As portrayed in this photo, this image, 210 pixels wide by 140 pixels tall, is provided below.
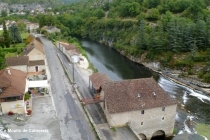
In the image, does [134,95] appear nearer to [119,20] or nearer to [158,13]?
[158,13]

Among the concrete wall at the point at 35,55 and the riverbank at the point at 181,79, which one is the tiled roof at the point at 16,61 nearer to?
the concrete wall at the point at 35,55

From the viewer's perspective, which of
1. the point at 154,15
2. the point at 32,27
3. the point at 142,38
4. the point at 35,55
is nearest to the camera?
the point at 35,55

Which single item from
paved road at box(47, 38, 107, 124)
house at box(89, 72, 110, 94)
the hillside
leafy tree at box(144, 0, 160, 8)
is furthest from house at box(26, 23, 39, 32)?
house at box(89, 72, 110, 94)

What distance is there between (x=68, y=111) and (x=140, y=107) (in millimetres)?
11032

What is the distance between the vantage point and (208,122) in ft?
135

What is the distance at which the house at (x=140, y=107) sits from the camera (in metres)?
32.5

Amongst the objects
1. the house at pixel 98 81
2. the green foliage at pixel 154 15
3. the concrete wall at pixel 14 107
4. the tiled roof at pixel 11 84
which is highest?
the green foliage at pixel 154 15

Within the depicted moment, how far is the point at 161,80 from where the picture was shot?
61.7m

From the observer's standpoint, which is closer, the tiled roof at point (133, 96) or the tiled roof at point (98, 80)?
the tiled roof at point (133, 96)

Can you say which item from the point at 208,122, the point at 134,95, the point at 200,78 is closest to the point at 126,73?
the point at 200,78

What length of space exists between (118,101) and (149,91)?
474 cm

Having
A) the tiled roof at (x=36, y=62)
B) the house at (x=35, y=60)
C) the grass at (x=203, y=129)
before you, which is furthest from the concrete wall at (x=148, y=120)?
the tiled roof at (x=36, y=62)

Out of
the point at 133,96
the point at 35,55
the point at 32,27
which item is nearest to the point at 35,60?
the point at 35,55

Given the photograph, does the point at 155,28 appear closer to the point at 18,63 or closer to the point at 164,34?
the point at 164,34
